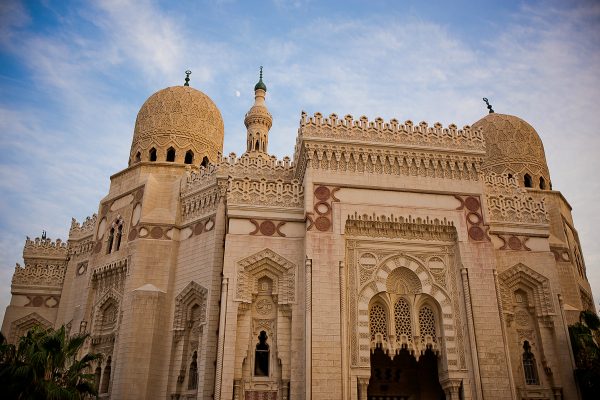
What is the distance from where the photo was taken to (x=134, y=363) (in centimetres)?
1530

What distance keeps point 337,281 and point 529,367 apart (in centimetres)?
649

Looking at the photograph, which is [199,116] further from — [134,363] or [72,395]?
[72,395]

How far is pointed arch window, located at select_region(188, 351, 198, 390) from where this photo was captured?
49.4 ft

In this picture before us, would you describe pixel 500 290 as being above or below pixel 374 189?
below

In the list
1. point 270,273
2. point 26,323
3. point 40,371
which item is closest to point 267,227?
point 270,273

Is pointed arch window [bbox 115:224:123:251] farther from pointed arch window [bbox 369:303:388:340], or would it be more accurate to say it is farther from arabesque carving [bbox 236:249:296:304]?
pointed arch window [bbox 369:303:388:340]

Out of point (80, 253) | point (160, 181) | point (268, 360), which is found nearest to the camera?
point (268, 360)

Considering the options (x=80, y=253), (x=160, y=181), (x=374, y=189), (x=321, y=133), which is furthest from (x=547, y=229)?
(x=80, y=253)

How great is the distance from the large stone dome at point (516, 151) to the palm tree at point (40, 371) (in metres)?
17.3

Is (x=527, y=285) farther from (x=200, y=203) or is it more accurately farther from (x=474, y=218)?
(x=200, y=203)

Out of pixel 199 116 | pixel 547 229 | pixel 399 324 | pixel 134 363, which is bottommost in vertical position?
pixel 134 363

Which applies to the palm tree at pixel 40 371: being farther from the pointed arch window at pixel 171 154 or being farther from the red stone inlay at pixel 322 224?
the pointed arch window at pixel 171 154

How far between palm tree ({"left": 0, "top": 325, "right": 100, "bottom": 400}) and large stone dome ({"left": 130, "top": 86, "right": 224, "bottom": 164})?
30.1ft

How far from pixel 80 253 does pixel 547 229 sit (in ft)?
56.9
